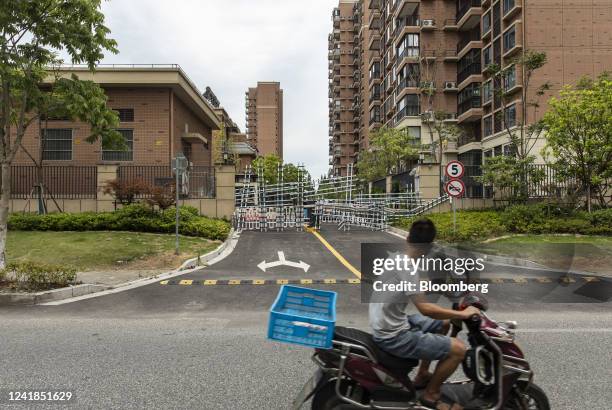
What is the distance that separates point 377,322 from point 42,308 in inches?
291

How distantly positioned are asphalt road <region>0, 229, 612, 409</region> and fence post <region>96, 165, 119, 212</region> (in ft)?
38.0

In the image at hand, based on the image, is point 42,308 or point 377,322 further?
point 42,308

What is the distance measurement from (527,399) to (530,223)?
16648 mm

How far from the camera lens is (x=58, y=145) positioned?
25734mm

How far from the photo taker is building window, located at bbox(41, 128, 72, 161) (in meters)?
25.6

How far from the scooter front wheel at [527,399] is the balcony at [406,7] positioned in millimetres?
50895

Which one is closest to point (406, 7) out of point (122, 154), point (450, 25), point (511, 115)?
point (450, 25)

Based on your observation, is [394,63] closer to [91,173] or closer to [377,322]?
[91,173]

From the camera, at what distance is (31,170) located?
24375 millimetres

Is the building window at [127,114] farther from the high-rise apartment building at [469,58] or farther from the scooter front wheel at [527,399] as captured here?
the scooter front wheel at [527,399]

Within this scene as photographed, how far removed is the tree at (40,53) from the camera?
10.9 m

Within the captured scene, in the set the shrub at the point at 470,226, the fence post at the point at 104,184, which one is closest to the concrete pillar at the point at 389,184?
the shrub at the point at 470,226

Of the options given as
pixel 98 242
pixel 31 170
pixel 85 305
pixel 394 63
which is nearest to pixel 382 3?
pixel 394 63

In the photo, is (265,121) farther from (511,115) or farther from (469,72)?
(511,115)
